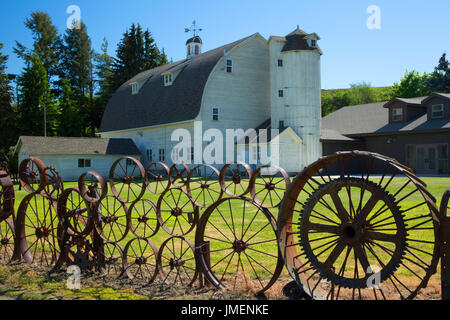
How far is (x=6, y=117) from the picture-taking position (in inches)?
1697

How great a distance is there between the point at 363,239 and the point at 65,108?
4788 centimetres

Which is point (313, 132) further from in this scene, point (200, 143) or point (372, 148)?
point (200, 143)

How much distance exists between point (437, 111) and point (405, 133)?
2.41 meters

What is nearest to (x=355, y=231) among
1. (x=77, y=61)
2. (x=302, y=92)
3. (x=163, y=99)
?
(x=302, y=92)

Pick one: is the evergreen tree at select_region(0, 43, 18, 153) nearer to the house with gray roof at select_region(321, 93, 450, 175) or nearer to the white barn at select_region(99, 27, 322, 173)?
the white barn at select_region(99, 27, 322, 173)

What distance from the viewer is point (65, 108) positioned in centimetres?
4700

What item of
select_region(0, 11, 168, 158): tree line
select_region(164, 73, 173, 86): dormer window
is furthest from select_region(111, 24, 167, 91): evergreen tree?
select_region(164, 73, 173, 86): dormer window

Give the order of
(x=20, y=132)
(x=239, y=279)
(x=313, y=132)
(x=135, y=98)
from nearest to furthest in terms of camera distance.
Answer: (x=239, y=279) → (x=313, y=132) → (x=135, y=98) → (x=20, y=132)

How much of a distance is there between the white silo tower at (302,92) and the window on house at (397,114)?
5473 millimetres

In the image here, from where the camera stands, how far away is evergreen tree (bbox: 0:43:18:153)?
43.2m

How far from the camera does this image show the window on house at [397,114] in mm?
28875

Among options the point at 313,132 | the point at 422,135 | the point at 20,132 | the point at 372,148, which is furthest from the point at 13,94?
the point at 422,135

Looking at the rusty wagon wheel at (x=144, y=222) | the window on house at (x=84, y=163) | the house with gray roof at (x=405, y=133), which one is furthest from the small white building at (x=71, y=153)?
→ the rusty wagon wheel at (x=144, y=222)

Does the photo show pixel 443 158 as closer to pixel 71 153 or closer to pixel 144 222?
pixel 144 222
